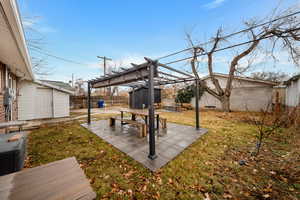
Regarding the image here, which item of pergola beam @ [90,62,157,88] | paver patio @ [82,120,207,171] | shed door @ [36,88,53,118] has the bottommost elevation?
paver patio @ [82,120,207,171]

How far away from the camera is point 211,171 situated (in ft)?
7.63

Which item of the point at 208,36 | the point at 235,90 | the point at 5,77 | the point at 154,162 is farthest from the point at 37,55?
the point at 235,90

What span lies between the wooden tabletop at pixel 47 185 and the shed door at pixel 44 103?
888 cm

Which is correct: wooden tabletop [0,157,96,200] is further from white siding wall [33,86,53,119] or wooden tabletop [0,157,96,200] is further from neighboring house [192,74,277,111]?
neighboring house [192,74,277,111]

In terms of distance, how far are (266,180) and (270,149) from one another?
176cm

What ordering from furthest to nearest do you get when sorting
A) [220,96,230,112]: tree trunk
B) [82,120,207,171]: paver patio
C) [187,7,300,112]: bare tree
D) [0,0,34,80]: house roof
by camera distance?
[220,96,230,112]: tree trunk < [187,7,300,112]: bare tree < [82,120,207,171]: paver patio < [0,0,34,80]: house roof

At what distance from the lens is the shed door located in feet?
24.3

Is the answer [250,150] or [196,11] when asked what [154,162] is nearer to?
[250,150]

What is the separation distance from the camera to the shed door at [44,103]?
741 cm

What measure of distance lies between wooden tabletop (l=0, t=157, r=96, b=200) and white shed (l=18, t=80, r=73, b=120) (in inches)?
341

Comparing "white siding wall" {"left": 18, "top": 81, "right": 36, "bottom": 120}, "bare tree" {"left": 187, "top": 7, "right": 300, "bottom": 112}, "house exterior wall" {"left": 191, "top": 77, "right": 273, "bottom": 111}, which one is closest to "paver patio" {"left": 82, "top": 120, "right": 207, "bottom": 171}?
"bare tree" {"left": 187, "top": 7, "right": 300, "bottom": 112}

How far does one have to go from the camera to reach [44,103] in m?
7.61

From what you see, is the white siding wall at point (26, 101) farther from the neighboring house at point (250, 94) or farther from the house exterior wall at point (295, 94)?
the neighboring house at point (250, 94)

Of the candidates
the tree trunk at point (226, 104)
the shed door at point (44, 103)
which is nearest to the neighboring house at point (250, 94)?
the tree trunk at point (226, 104)
